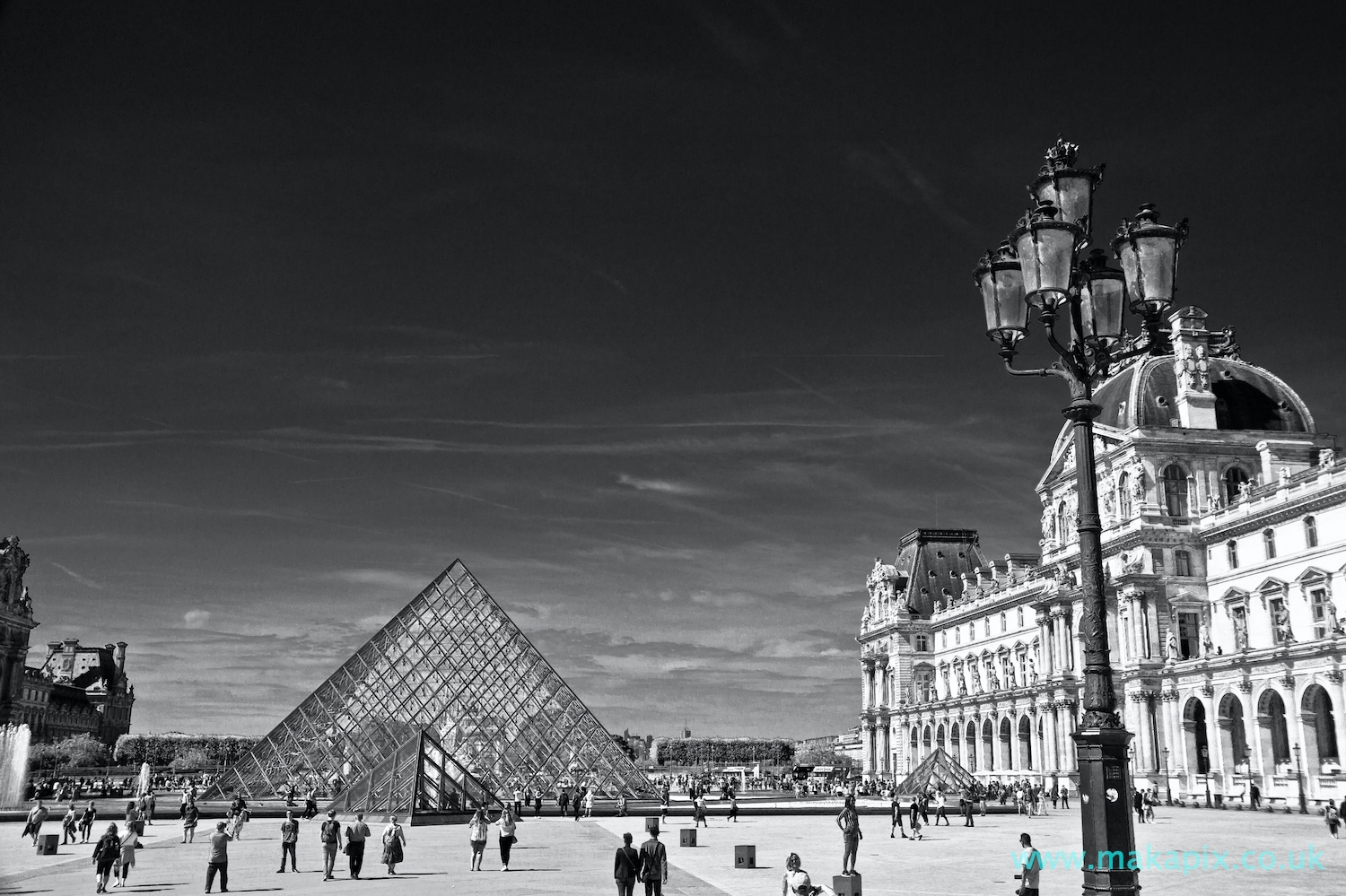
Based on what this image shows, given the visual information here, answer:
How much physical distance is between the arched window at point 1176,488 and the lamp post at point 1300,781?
38.8 ft

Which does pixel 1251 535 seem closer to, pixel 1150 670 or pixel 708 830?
pixel 1150 670

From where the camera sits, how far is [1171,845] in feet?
71.7

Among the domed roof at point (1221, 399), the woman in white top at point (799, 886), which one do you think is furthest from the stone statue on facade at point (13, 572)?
the woman in white top at point (799, 886)

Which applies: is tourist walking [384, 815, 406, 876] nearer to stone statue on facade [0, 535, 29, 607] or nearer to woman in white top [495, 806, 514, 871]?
woman in white top [495, 806, 514, 871]

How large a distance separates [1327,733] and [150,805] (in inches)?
1436

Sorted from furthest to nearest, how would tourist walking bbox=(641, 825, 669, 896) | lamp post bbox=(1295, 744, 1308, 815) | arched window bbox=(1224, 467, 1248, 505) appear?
arched window bbox=(1224, 467, 1248, 505)
lamp post bbox=(1295, 744, 1308, 815)
tourist walking bbox=(641, 825, 669, 896)

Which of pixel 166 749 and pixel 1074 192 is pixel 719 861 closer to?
pixel 1074 192

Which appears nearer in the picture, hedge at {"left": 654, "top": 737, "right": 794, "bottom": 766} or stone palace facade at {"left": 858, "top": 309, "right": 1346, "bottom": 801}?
stone palace facade at {"left": 858, "top": 309, "right": 1346, "bottom": 801}

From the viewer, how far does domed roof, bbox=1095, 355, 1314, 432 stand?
153ft

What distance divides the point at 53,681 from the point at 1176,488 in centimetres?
12022

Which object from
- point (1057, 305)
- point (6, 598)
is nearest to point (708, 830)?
point (1057, 305)

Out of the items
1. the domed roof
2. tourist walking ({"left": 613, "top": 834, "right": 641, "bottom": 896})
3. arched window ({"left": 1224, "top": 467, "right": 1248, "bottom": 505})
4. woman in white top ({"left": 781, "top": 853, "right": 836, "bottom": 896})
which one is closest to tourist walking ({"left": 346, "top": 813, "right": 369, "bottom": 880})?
tourist walking ({"left": 613, "top": 834, "right": 641, "bottom": 896})

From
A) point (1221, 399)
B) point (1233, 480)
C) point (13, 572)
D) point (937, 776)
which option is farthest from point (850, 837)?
point (13, 572)

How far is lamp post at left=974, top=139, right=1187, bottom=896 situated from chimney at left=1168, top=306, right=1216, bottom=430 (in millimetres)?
41590
